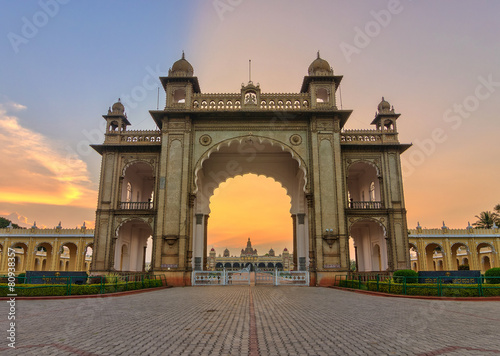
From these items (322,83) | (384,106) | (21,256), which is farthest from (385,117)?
(21,256)

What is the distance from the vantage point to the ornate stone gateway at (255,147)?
21.5 meters

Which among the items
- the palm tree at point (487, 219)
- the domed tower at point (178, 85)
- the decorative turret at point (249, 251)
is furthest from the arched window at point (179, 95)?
the decorative turret at point (249, 251)

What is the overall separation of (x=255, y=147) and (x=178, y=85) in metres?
7.08

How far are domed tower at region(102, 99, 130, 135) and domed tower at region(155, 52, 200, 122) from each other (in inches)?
111

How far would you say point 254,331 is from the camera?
660cm

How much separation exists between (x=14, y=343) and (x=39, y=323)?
2.04 m

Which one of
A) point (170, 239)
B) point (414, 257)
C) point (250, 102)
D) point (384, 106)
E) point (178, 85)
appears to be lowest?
→ point (414, 257)

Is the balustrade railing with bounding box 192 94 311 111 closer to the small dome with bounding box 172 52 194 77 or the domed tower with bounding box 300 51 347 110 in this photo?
the domed tower with bounding box 300 51 347 110

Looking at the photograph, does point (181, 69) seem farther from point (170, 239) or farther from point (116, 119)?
point (170, 239)

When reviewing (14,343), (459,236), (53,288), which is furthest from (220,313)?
(459,236)

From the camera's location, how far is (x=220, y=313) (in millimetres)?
9086

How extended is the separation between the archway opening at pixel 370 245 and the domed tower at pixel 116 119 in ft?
61.9

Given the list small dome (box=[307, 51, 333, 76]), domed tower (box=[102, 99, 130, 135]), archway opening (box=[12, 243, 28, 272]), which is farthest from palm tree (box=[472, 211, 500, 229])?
archway opening (box=[12, 243, 28, 272])

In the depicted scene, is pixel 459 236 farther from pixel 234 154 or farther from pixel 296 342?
pixel 296 342
